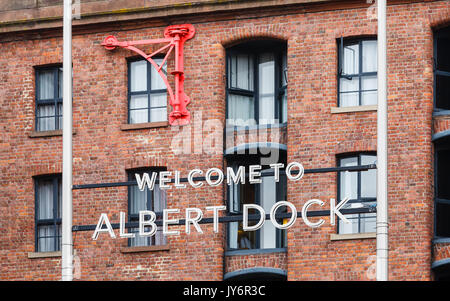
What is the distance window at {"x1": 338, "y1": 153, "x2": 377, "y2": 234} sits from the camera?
3422cm

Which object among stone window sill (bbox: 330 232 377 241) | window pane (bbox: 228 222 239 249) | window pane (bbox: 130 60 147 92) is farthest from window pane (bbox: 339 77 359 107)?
window pane (bbox: 130 60 147 92)

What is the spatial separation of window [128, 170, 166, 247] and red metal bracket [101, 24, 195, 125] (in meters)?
1.85

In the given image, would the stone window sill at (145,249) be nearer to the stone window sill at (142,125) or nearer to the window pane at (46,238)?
the window pane at (46,238)

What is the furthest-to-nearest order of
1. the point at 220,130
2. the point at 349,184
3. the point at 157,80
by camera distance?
the point at 157,80
the point at 220,130
the point at 349,184

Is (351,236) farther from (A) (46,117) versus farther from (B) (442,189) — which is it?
(A) (46,117)

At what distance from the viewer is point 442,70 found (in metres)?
35.4

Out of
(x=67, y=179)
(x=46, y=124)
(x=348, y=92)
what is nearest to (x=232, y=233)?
(x=348, y=92)

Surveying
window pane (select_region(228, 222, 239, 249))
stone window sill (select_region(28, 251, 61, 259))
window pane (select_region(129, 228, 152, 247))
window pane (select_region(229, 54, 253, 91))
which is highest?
window pane (select_region(229, 54, 253, 91))

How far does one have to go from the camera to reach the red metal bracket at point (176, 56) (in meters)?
35.9

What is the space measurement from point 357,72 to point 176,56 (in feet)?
16.2

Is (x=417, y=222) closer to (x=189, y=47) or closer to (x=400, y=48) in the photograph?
(x=400, y=48)

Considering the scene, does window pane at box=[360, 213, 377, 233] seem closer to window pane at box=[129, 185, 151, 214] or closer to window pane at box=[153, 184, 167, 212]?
window pane at box=[153, 184, 167, 212]

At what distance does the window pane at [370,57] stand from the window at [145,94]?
5523mm

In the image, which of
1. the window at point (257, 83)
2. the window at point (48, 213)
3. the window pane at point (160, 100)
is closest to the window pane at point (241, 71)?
the window at point (257, 83)
